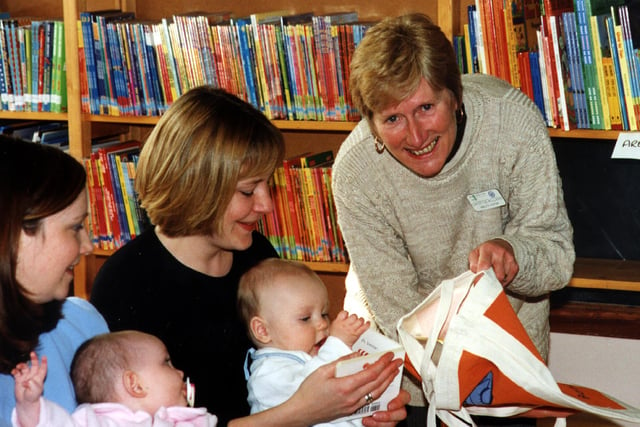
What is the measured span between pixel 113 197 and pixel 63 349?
190 cm

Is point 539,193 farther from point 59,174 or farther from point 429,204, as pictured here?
point 59,174

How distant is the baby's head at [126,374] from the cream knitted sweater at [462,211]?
2.50 ft

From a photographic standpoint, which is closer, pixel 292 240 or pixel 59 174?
pixel 59 174

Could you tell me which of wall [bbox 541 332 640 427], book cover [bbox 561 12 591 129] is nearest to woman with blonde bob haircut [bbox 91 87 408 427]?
book cover [bbox 561 12 591 129]

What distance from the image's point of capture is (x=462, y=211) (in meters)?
2.43

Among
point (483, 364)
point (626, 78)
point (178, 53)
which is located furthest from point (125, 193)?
point (483, 364)

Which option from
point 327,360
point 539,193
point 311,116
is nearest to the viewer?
point 327,360

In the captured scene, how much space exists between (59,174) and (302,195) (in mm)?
1823

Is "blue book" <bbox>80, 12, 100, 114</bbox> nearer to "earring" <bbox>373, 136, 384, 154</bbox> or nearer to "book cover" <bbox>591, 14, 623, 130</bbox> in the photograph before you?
"earring" <bbox>373, 136, 384, 154</bbox>

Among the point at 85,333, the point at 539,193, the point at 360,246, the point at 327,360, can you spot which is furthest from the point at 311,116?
the point at 85,333

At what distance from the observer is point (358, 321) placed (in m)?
2.18

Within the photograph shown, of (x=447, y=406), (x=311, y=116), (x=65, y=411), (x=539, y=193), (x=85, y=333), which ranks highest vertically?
(x=311, y=116)

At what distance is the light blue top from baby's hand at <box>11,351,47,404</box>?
0.16 ft

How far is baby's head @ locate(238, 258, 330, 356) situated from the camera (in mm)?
2219
